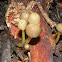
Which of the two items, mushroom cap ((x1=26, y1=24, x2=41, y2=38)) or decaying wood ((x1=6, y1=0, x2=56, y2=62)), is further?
decaying wood ((x1=6, y1=0, x2=56, y2=62))

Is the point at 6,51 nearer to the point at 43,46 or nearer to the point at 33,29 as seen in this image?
the point at 43,46

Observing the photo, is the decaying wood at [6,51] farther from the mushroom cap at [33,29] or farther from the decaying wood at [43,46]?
the mushroom cap at [33,29]

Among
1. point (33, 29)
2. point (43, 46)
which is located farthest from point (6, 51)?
point (33, 29)

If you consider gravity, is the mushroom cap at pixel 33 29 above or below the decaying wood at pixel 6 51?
above

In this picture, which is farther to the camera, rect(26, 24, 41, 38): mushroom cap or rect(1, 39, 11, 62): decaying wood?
rect(1, 39, 11, 62): decaying wood

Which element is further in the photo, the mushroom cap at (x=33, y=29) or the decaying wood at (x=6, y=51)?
the decaying wood at (x=6, y=51)

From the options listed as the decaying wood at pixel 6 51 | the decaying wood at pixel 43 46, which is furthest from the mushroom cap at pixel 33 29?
the decaying wood at pixel 6 51

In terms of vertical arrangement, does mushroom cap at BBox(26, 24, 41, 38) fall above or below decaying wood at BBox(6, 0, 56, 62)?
above

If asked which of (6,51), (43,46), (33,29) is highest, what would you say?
(33,29)

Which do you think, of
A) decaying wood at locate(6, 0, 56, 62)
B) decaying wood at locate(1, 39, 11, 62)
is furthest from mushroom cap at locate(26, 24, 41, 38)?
decaying wood at locate(1, 39, 11, 62)

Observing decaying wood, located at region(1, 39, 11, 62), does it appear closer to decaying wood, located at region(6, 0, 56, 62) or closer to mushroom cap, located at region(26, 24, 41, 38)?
decaying wood, located at region(6, 0, 56, 62)

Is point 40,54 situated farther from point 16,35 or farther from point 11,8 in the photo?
point 11,8
